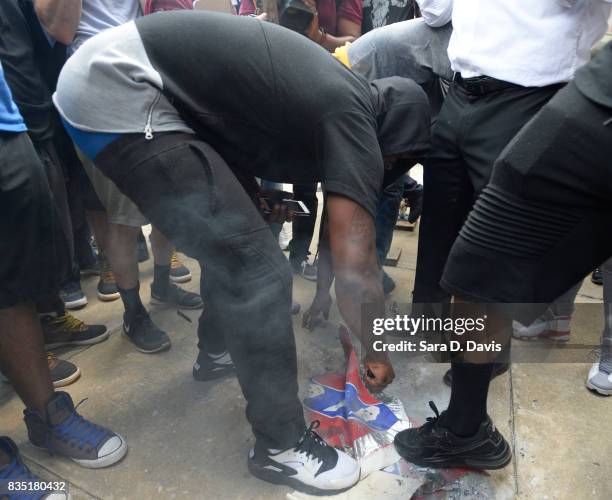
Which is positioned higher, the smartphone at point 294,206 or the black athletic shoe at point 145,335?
the smartphone at point 294,206

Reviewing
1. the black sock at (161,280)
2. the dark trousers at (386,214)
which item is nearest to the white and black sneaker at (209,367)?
the black sock at (161,280)

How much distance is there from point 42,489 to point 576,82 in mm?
2032

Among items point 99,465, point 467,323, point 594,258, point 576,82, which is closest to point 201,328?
point 99,465

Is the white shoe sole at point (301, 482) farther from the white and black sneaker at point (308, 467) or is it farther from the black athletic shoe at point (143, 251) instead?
the black athletic shoe at point (143, 251)

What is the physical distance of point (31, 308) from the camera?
5.33ft

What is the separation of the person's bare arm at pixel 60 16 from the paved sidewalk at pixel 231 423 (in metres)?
1.50

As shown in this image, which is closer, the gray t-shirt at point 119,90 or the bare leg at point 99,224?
the gray t-shirt at point 119,90

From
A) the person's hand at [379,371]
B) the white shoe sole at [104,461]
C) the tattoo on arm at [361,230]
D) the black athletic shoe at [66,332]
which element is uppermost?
the tattoo on arm at [361,230]

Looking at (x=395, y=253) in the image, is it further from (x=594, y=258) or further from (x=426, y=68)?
(x=594, y=258)

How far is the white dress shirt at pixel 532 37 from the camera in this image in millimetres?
1627

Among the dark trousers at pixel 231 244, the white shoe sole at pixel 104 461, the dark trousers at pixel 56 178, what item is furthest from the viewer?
the dark trousers at pixel 56 178

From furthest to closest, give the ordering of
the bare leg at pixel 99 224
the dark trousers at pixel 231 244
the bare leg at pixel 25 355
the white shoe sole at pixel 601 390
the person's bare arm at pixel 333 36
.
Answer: the person's bare arm at pixel 333 36
the bare leg at pixel 99 224
the white shoe sole at pixel 601 390
the bare leg at pixel 25 355
the dark trousers at pixel 231 244

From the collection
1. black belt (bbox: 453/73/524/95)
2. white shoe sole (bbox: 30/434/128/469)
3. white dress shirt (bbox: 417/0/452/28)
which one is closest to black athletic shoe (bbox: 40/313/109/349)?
white shoe sole (bbox: 30/434/128/469)

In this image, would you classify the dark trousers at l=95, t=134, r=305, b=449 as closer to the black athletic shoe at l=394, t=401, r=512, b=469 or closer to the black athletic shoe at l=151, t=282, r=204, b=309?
the black athletic shoe at l=394, t=401, r=512, b=469
